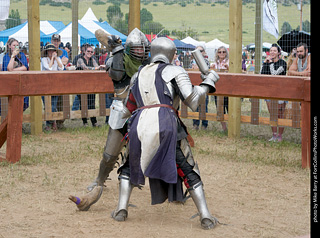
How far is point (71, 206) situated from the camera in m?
5.05

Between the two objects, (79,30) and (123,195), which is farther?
(79,30)

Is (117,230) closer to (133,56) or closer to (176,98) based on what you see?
(176,98)

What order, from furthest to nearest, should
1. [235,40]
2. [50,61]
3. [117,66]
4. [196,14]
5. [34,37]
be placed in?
[196,14] → [50,61] → [34,37] → [235,40] → [117,66]

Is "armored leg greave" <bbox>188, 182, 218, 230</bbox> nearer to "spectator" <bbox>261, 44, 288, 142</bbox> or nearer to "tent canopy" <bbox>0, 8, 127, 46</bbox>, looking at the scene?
"spectator" <bbox>261, 44, 288, 142</bbox>

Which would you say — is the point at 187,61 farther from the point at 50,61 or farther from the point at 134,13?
the point at 50,61

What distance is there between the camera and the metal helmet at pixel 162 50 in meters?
4.39

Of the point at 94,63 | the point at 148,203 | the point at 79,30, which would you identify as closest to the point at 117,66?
the point at 148,203

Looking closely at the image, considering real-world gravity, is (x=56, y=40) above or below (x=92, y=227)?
above

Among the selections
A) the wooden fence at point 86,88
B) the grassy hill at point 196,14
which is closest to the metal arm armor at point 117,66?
the wooden fence at point 86,88

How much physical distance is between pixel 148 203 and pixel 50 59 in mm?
5483

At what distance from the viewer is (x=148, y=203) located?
17.2 feet

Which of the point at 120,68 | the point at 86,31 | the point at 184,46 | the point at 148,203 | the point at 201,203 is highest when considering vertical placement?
the point at 86,31
